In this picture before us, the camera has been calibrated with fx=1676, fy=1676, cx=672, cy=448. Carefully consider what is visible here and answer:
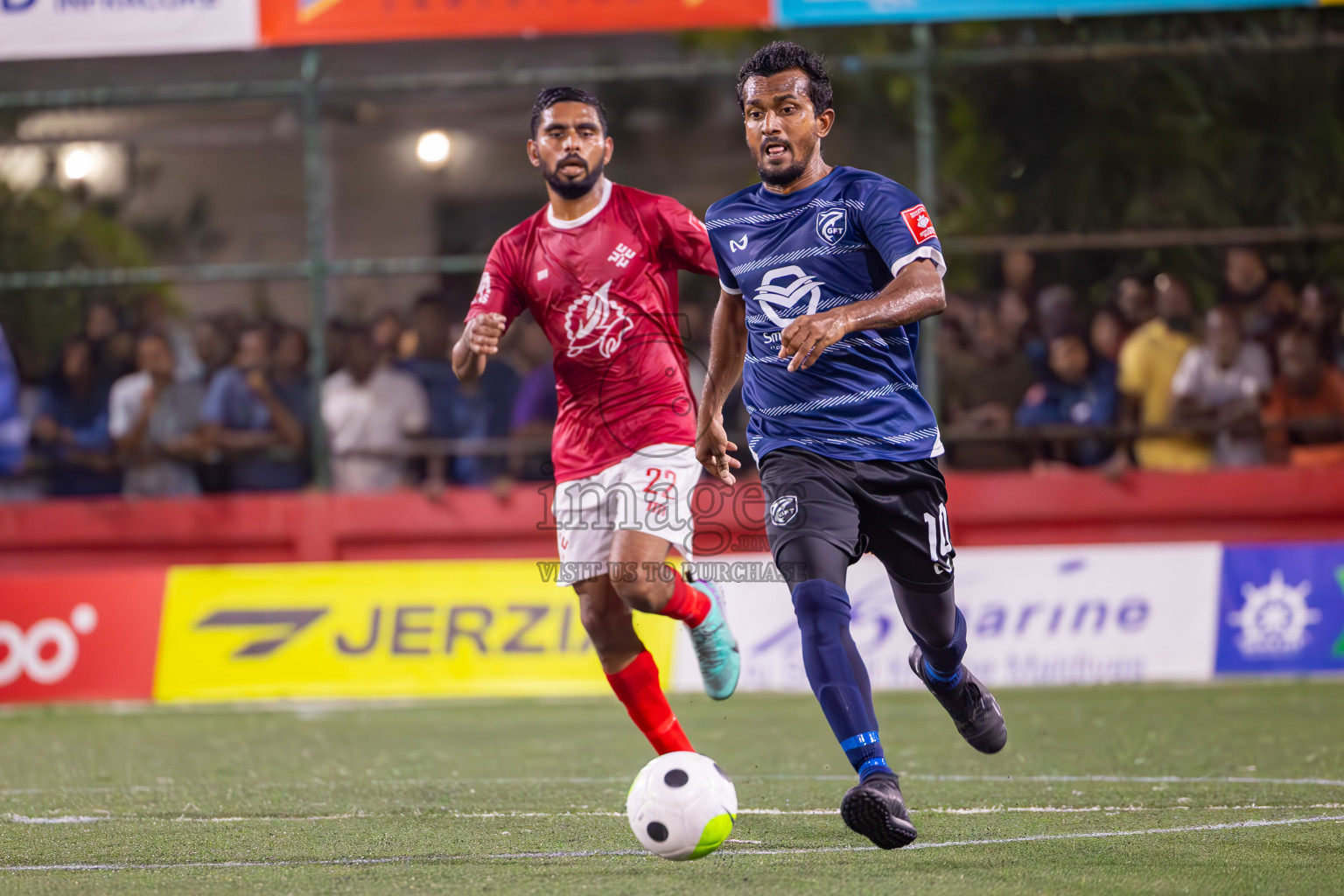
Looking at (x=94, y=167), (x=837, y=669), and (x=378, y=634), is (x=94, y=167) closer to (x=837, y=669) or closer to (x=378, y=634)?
(x=378, y=634)

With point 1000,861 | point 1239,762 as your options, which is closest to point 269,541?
point 1239,762

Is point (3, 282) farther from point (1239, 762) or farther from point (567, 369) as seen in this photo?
point (1239, 762)

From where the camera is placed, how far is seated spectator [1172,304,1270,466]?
39.3ft

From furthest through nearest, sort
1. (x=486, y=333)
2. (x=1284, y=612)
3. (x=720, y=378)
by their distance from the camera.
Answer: (x=1284, y=612), (x=720, y=378), (x=486, y=333)

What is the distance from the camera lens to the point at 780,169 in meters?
5.25

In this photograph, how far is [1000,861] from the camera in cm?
475

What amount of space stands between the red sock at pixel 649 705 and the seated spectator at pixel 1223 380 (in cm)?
721

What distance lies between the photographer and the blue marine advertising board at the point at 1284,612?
11016 millimetres

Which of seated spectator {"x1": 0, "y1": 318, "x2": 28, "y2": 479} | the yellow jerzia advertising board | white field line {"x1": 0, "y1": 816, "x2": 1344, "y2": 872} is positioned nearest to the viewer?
white field line {"x1": 0, "y1": 816, "x2": 1344, "y2": 872}

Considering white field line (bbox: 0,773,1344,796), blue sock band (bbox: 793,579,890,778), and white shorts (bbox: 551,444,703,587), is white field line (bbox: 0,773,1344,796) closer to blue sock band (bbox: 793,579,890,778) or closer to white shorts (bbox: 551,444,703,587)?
white shorts (bbox: 551,444,703,587)

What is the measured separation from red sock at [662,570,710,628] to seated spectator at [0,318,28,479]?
8.49m

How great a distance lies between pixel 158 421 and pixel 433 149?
3319 mm

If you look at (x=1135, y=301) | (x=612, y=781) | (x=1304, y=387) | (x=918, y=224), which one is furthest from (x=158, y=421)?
(x=918, y=224)

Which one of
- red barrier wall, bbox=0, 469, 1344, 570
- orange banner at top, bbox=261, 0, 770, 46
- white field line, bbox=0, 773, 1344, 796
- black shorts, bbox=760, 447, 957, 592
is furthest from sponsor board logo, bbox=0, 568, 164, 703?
black shorts, bbox=760, 447, 957, 592
